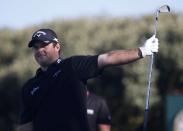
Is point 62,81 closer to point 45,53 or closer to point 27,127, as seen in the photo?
point 45,53

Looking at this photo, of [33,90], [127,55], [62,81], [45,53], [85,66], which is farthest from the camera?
[33,90]

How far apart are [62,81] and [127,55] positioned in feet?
2.37

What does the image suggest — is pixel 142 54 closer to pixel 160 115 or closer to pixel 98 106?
pixel 98 106

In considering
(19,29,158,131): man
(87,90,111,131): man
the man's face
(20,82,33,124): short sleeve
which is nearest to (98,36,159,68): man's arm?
(19,29,158,131): man

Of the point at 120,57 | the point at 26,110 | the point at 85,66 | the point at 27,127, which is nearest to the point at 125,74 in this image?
the point at 27,127

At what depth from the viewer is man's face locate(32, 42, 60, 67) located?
6.96 meters

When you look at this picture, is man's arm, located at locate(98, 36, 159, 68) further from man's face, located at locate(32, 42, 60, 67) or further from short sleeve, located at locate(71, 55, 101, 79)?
man's face, located at locate(32, 42, 60, 67)

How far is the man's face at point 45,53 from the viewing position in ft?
22.8

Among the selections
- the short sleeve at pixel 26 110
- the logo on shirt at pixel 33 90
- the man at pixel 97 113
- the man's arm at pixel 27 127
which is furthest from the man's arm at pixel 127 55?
the man at pixel 97 113

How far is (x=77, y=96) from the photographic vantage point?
22.1 ft

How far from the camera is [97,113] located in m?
11.3

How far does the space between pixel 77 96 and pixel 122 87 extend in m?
20.3

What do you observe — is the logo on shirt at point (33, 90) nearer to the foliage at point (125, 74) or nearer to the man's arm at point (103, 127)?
→ the man's arm at point (103, 127)

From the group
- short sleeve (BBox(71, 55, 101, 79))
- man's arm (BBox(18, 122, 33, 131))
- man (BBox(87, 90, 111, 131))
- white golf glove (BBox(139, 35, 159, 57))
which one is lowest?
man (BBox(87, 90, 111, 131))
